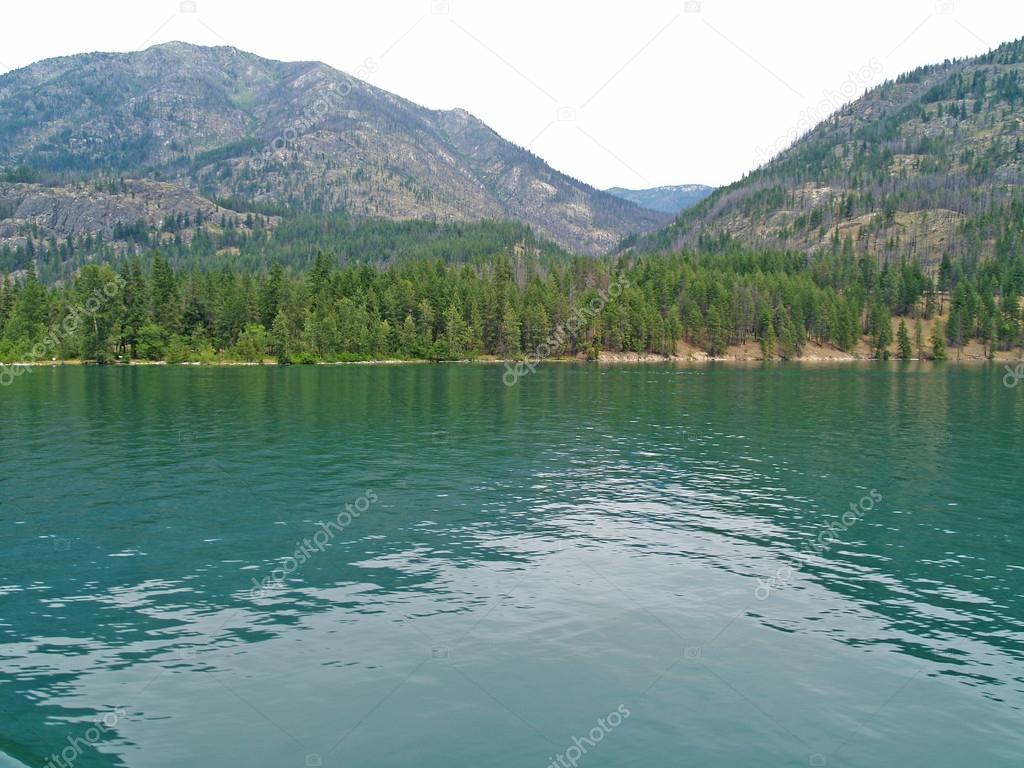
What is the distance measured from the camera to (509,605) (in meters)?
23.7

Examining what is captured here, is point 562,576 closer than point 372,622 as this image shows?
No

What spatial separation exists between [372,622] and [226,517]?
607 inches

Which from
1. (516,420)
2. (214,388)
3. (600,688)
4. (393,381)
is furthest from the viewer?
(393,381)

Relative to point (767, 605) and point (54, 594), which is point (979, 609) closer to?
point (767, 605)

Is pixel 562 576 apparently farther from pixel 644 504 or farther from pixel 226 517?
pixel 226 517

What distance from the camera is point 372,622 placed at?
22.2m

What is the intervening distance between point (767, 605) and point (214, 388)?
96.1 metres

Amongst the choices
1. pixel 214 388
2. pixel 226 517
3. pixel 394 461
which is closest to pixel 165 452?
pixel 394 461

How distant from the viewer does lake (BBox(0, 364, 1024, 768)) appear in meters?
16.2

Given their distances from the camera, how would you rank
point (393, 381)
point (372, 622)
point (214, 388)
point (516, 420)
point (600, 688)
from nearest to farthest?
point (600, 688), point (372, 622), point (516, 420), point (214, 388), point (393, 381)

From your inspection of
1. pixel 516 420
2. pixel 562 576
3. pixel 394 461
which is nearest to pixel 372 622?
pixel 562 576

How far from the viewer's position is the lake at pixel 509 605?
16.2 metres

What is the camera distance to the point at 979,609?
23.4m

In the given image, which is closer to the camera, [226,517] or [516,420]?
[226,517]
